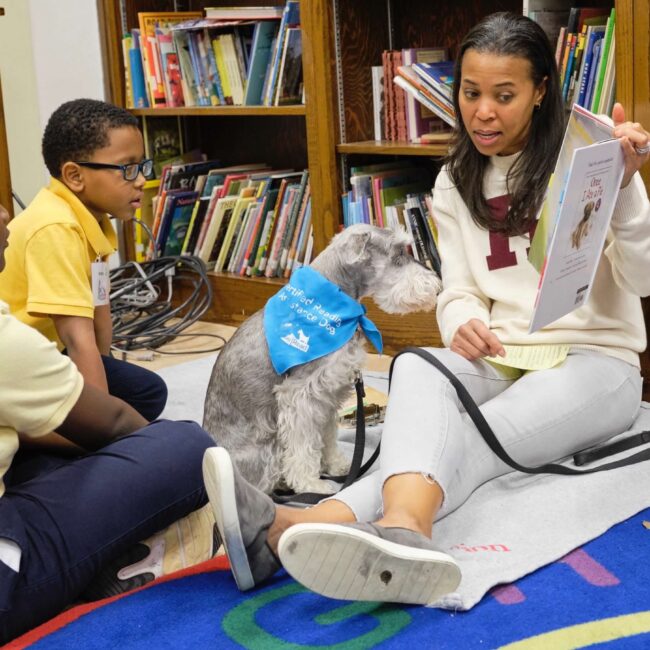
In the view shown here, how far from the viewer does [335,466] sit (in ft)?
6.44

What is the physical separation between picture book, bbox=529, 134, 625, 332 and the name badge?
0.88 m

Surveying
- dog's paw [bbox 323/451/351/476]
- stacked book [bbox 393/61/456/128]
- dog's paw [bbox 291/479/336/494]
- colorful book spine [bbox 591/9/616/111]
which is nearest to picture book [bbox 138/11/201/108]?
stacked book [bbox 393/61/456/128]

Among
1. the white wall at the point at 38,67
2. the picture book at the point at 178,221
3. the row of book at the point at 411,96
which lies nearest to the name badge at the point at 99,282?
the row of book at the point at 411,96

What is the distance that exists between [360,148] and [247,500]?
1.64 meters

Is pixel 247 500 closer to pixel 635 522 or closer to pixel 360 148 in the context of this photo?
pixel 635 522

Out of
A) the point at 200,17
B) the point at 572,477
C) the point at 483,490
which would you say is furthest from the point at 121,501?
the point at 200,17

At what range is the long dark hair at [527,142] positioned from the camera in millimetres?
1837

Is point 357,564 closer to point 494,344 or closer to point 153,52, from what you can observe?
point 494,344

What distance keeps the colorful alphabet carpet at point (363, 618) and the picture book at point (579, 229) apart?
412mm

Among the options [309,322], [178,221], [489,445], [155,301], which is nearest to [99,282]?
[309,322]

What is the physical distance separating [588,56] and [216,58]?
1461 millimetres

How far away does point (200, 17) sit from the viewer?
357 cm

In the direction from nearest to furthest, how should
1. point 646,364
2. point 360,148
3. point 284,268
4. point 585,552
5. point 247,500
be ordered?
point 247,500 < point 585,552 < point 646,364 < point 360,148 < point 284,268

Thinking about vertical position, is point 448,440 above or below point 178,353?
above
